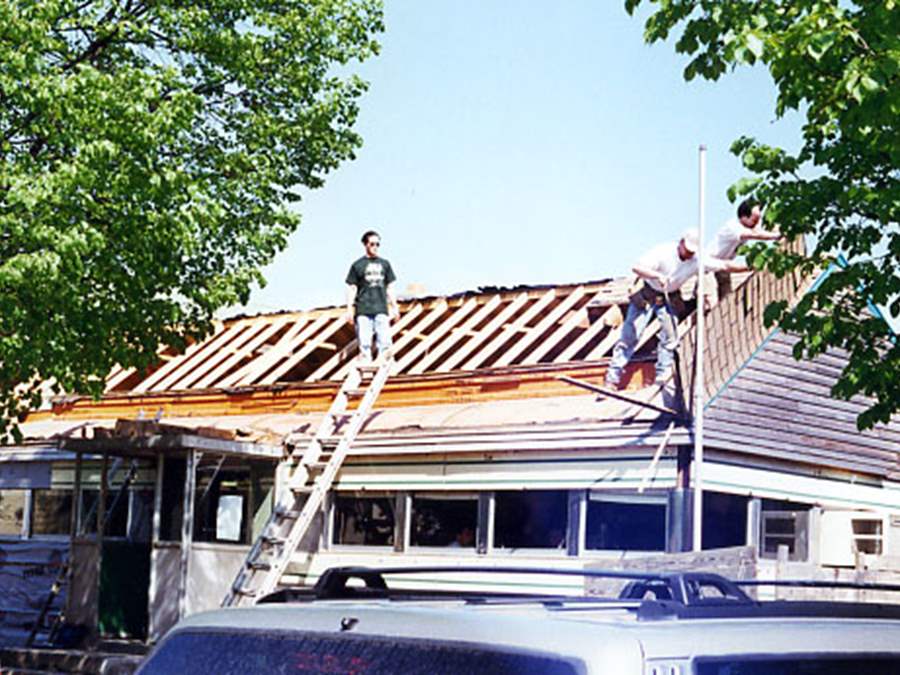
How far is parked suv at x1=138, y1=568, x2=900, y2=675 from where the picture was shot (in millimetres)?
2850

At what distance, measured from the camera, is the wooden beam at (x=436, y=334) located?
21188 millimetres

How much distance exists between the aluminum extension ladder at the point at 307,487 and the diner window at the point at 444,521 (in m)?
1.22

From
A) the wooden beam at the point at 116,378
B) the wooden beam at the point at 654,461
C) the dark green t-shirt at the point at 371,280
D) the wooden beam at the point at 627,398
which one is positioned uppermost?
the dark green t-shirt at the point at 371,280

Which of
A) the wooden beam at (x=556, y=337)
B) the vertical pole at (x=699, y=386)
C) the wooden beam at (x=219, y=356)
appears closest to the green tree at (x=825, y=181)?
the vertical pole at (x=699, y=386)

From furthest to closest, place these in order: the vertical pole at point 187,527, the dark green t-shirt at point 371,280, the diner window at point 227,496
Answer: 1. the diner window at point 227,496
2. the vertical pole at point 187,527
3. the dark green t-shirt at point 371,280

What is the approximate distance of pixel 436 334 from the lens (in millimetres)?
21734

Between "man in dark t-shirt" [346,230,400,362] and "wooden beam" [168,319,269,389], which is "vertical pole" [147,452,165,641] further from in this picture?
"man in dark t-shirt" [346,230,400,362]

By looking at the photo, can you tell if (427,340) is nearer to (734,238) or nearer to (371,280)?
(371,280)

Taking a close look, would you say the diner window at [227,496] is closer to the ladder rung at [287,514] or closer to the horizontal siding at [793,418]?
the ladder rung at [287,514]

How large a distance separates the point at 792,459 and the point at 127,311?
26.0 ft

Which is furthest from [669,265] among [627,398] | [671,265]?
[627,398]

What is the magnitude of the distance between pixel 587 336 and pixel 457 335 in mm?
2522

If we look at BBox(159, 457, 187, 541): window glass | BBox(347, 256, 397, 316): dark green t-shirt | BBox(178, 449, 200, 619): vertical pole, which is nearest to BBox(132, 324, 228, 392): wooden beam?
BBox(159, 457, 187, 541): window glass

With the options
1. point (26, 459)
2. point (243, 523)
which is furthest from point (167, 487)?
point (26, 459)
